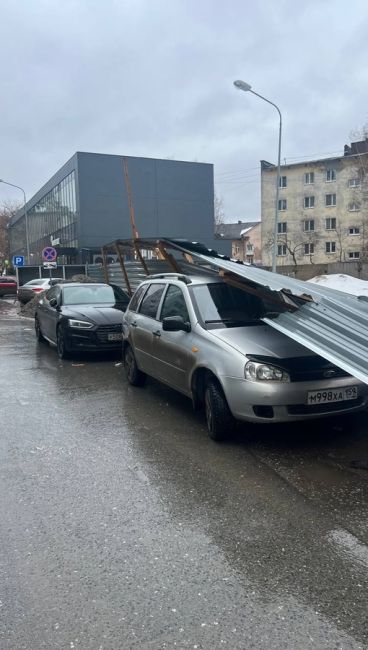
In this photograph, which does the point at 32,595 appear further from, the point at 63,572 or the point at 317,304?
the point at 317,304

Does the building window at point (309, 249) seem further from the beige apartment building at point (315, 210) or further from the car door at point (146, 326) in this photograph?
the car door at point (146, 326)

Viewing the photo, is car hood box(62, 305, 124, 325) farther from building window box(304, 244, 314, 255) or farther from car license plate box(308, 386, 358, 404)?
building window box(304, 244, 314, 255)

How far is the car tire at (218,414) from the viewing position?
5.07 metres

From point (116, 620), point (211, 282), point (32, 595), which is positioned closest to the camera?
point (116, 620)

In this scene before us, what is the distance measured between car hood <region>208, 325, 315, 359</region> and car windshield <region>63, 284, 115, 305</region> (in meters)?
6.16

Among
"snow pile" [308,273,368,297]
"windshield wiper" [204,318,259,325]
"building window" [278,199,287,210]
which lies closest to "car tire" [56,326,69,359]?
"windshield wiper" [204,318,259,325]

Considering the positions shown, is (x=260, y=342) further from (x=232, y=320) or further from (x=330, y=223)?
(x=330, y=223)

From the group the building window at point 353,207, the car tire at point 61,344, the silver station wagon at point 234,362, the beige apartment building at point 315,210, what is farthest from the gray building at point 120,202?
the silver station wagon at point 234,362

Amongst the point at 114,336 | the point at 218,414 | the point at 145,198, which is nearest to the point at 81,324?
the point at 114,336

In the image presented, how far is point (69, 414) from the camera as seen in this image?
21.4ft

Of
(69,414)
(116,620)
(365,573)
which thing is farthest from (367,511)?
(69,414)

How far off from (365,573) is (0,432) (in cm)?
410

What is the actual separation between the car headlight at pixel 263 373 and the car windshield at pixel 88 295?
683cm

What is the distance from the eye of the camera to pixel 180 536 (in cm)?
347
